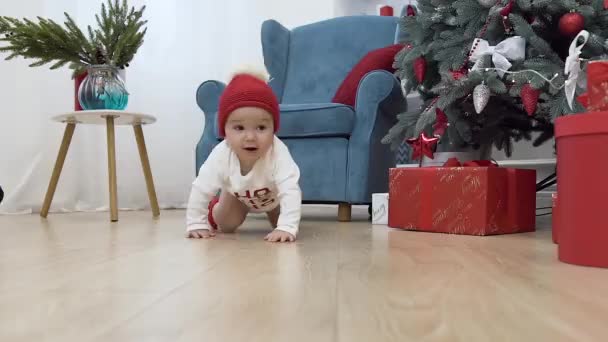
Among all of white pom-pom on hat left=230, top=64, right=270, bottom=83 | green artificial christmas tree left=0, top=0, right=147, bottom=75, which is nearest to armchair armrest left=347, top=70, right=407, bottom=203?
white pom-pom on hat left=230, top=64, right=270, bottom=83

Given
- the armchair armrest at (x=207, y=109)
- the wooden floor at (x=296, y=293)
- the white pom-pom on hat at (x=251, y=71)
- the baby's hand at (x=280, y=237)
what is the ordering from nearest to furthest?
the wooden floor at (x=296, y=293) < the baby's hand at (x=280, y=237) < the white pom-pom on hat at (x=251, y=71) < the armchair armrest at (x=207, y=109)

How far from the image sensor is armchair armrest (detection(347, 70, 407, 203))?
7.61 ft

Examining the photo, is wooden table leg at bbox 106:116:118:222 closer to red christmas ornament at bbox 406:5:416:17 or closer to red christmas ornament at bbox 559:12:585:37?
red christmas ornament at bbox 406:5:416:17

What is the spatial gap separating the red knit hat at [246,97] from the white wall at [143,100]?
1696 millimetres

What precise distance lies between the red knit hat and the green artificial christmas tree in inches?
43.2

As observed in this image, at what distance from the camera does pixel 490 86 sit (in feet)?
5.84

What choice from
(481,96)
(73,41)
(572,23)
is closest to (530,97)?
(481,96)

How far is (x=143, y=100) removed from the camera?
3406mm

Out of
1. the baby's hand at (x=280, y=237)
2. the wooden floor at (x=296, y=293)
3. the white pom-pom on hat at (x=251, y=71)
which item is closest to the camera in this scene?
the wooden floor at (x=296, y=293)

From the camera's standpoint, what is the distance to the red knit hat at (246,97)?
1.54m

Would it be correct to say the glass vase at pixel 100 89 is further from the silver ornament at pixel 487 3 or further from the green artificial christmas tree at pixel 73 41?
the silver ornament at pixel 487 3

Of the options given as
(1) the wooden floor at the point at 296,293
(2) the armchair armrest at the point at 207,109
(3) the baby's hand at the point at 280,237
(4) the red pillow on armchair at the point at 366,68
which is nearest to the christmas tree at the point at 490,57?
(4) the red pillow on armchair at the point at 366,68

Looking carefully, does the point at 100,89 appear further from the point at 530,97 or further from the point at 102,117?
the point at 530,97

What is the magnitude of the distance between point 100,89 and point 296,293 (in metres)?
1.99
